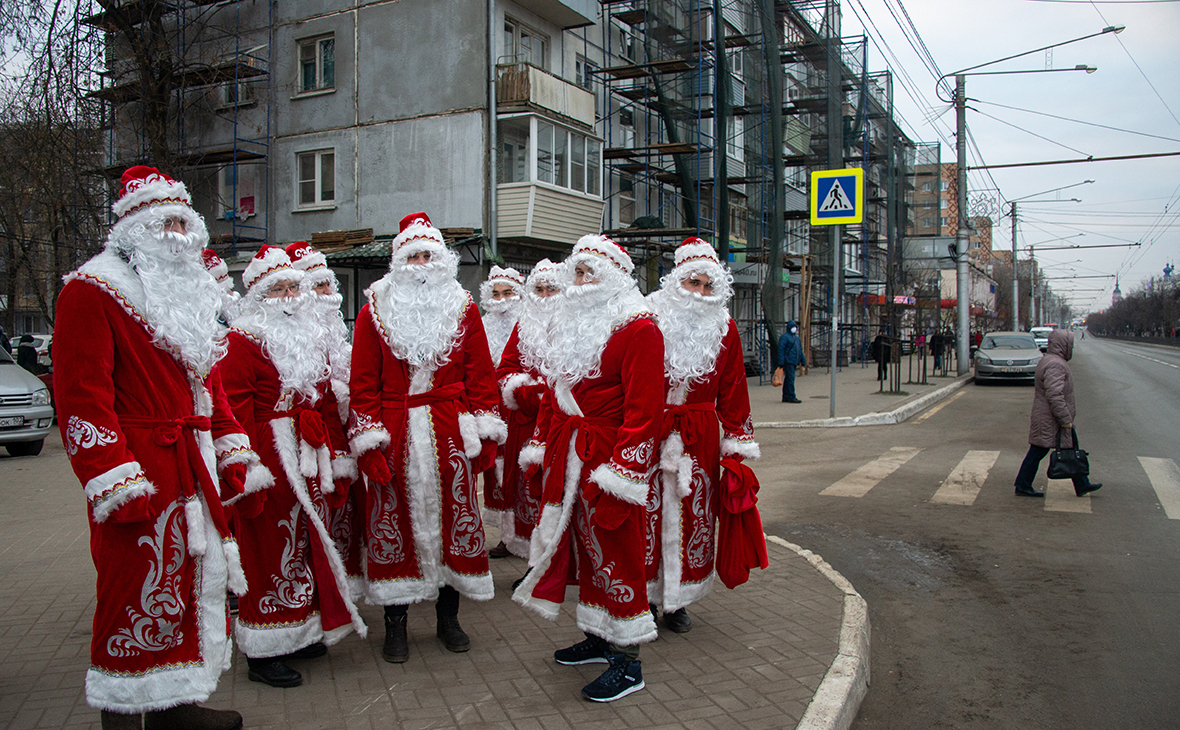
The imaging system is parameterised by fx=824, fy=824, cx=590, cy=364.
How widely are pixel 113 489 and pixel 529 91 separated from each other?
1905 cm

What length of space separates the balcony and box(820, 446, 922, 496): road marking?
13020mm

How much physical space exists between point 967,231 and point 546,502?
92.3 ft

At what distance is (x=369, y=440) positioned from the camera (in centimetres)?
402

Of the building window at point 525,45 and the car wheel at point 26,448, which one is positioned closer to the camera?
the car wheel at point 26,448

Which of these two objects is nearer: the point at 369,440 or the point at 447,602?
the point at 369,440

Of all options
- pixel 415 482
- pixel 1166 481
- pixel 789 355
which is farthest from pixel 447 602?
pixel 789 355

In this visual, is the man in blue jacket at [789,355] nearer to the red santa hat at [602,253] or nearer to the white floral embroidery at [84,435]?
the red santa hat at [602,253]

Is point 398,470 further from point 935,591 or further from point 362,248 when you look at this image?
point 362,248

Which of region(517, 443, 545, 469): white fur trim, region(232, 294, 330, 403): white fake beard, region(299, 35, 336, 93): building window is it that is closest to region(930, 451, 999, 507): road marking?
region(517, 443, 545, 469): white fur trim

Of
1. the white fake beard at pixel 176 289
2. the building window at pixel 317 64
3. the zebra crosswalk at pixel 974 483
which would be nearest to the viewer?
the white fake beard at pixel 176 289

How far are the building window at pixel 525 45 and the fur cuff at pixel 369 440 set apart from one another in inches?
731

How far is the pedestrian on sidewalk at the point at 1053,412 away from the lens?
8.24m

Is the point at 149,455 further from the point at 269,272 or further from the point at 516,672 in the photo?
the point at 516,672

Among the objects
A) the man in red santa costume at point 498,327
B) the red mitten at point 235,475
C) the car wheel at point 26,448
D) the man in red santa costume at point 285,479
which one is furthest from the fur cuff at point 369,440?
the car wheel at point 26,448
